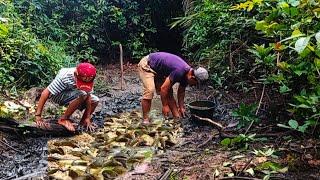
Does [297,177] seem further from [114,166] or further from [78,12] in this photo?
[78,12]

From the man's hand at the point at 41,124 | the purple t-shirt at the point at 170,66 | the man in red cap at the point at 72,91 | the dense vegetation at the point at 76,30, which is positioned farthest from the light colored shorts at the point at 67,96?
the dense vegetation at the point at 76,30

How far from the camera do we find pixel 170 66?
20.4ft

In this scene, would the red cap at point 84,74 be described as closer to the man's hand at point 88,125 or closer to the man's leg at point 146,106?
the man's hand at point 88,125

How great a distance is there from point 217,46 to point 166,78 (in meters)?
1.71

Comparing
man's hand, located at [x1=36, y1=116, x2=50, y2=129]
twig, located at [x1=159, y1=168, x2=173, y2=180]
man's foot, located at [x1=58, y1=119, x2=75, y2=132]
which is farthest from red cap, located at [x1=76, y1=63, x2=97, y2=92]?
twig, located at [x1=159, y1=168, x2=173, y2=180]

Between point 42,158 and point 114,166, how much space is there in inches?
38.3

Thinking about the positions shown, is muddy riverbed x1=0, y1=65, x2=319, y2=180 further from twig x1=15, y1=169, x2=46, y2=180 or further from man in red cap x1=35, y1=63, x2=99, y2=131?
man in red cap x1=35, y1=63, x2=99, y2=131

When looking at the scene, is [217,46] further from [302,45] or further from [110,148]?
[302,45]

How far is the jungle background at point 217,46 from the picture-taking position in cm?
354

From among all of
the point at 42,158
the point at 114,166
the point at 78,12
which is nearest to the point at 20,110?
the point at 42,158

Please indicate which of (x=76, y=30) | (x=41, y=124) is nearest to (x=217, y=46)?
(x=41, y=124)

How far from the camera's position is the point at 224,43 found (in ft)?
23.0

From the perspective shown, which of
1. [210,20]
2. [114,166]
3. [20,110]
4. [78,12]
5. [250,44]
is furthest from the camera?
[78,12]

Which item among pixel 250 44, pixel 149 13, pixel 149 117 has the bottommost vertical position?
pixel 149 117
